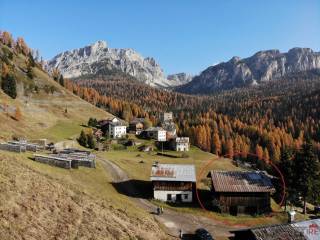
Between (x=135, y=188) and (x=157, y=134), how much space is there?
324 feet

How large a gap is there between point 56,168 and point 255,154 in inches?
5760

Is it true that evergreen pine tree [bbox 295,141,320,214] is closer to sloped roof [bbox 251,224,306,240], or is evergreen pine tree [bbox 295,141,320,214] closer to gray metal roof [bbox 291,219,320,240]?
gray metal roof [bbox 291,219,320,240]

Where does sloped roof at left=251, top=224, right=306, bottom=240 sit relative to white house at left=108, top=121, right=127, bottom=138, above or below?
below

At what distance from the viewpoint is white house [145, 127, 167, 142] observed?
171 meters

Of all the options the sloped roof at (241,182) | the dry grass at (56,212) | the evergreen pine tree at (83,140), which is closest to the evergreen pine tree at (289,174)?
the sloped roof at (241,182)

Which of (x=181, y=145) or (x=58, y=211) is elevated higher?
(x=181, y=145)

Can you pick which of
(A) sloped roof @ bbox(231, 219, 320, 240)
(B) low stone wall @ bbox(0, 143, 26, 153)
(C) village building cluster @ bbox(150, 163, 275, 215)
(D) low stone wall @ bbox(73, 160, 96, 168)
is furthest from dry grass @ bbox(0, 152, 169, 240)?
(B) low stone wall @ bbox(0, 143, 26, 153)

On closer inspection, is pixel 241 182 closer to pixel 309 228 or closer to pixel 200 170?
pixel 309 228

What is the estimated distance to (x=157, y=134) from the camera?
171750mm

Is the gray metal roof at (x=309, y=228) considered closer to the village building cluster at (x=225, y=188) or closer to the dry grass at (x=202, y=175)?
the dry grass at (x=202, y=175)

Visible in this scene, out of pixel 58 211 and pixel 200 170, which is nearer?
pixel 58 211

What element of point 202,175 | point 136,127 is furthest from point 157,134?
point 202,175

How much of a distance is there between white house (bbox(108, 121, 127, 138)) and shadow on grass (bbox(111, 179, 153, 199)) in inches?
3475

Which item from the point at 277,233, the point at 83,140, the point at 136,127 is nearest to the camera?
the point at 277,233
